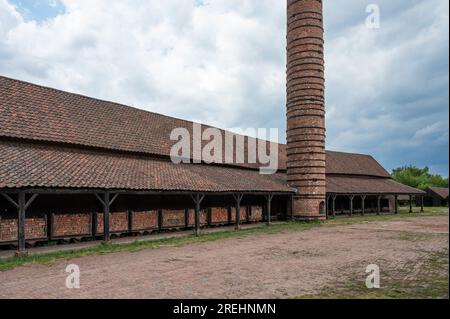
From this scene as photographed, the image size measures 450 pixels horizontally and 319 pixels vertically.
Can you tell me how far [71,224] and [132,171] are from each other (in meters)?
3.37

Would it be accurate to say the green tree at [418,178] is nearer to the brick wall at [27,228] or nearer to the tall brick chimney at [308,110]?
the tall brick chimney at [308,110]

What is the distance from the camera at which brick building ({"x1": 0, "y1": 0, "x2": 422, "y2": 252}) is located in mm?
13141

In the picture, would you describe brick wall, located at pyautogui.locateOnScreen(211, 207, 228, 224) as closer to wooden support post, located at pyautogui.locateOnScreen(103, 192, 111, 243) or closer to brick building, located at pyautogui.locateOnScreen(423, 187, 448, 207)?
wooden support post, located at pyautogui.locateOnScreen(103, 192, 111, 243)

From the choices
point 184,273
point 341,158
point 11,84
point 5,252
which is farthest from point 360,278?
point 341,158

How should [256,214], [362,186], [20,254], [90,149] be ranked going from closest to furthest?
[20,254], [90,149], [256,214], [362,186]

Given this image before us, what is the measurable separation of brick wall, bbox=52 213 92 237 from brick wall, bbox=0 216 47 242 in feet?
1.36

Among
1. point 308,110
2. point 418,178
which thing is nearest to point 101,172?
point 308,110

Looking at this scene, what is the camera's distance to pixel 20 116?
52.4 feet

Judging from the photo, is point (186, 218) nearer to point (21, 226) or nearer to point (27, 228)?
point (27, 228)

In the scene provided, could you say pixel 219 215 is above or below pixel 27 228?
below

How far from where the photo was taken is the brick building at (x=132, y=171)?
13141 mm

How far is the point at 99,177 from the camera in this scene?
13938 millimetres

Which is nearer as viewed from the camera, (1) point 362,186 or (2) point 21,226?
(2) point 21,226
